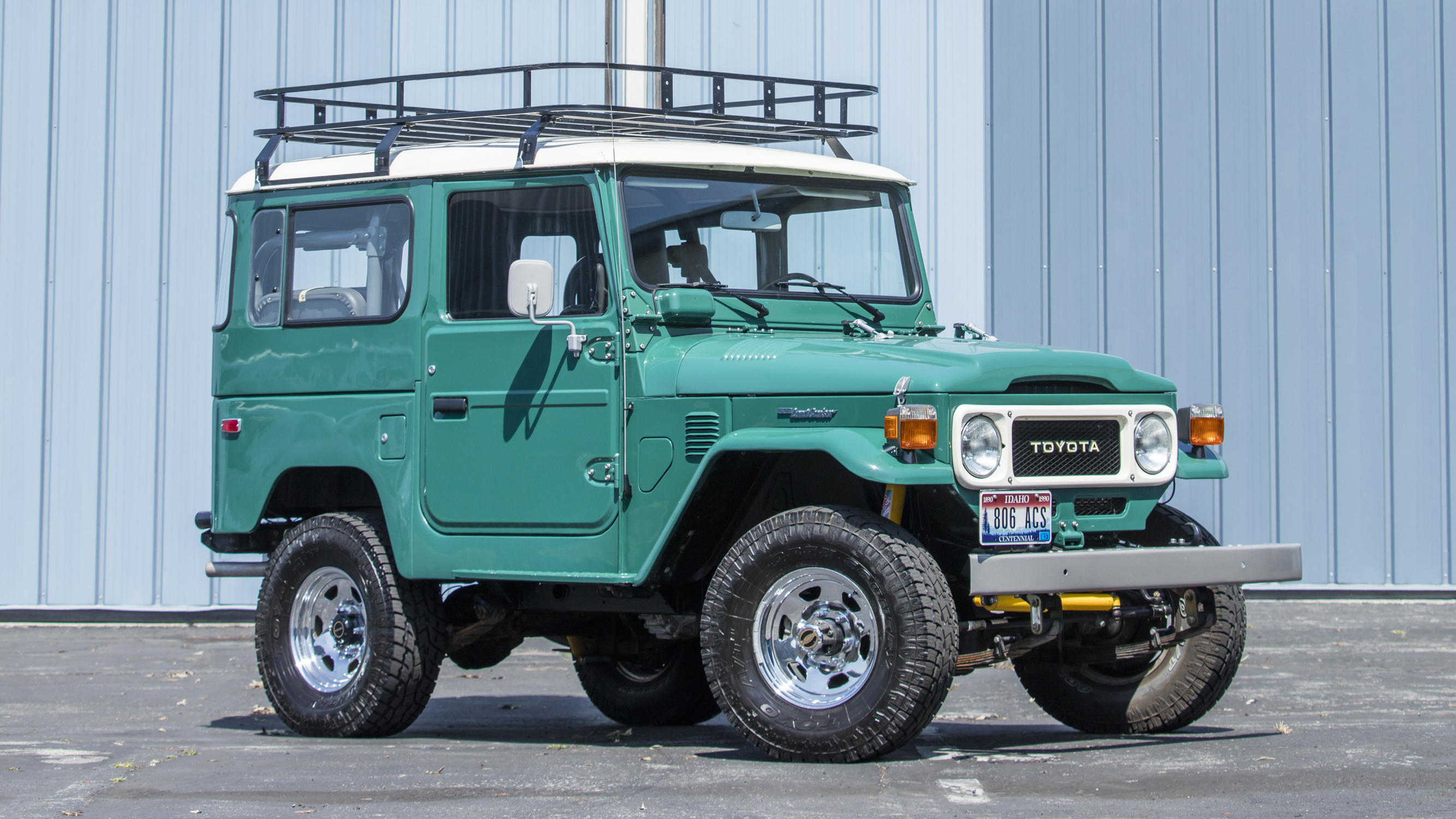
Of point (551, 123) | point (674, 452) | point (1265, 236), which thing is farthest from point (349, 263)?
point (1265, 236)

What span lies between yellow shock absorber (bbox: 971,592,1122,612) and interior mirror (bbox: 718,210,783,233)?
2.02m

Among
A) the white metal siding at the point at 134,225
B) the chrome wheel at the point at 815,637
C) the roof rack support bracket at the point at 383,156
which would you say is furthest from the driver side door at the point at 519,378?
the white metal siding at the point at 134,225

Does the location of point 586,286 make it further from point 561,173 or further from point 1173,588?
point 1173,588

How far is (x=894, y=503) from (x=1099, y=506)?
2.72ft

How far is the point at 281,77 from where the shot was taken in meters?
14.5

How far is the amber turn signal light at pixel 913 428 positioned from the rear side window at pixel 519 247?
161 centimetres

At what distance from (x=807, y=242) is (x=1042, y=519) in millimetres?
2061

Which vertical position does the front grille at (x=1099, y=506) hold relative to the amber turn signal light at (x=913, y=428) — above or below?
below

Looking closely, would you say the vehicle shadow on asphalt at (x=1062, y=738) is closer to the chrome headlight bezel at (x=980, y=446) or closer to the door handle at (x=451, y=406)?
the chrome headlight bezel at (x=980, y=446)

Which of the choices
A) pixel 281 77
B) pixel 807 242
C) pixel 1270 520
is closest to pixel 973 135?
pixel 1270 520

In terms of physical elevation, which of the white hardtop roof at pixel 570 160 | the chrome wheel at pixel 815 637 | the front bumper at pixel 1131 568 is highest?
the white hardtop roof at pixel 570 160

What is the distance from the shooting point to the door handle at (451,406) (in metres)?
7.96

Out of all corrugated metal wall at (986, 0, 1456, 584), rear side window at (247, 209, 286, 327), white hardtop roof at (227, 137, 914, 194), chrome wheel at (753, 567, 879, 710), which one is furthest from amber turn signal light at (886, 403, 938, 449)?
corrugated metal wall at (986, 0, 1456, 584)

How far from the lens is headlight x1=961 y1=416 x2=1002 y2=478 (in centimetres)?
669
